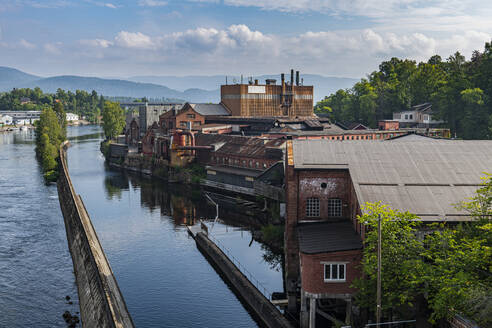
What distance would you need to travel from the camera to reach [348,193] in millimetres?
33344


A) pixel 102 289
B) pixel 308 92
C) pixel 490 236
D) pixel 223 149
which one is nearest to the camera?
pixel 490 236

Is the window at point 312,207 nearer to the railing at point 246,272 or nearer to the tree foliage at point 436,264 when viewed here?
the tree foliage at point 436,264

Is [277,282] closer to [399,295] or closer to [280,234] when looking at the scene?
[280,234]

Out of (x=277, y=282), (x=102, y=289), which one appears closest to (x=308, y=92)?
(x=277, y=282)

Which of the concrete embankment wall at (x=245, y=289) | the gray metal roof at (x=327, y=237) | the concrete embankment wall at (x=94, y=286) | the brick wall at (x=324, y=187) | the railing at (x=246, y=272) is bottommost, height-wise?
the railing at (x=246, y=272)

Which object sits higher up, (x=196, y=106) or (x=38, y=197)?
(x=196, y=106)

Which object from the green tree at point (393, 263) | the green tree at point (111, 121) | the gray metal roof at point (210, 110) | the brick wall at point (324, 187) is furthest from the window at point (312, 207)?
the green tree at point (111, 121)

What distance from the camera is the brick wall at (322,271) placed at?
27.5m

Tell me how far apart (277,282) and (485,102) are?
76.6 m

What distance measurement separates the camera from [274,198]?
62.8 meters

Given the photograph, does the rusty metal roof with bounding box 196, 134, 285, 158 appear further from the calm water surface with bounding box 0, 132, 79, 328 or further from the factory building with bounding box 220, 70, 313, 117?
the factory building with bounding box 220, 70, 313, 117

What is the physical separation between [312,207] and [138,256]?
2140cm

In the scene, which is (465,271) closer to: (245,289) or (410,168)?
(410,168)

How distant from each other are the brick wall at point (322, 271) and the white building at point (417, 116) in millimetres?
95724
